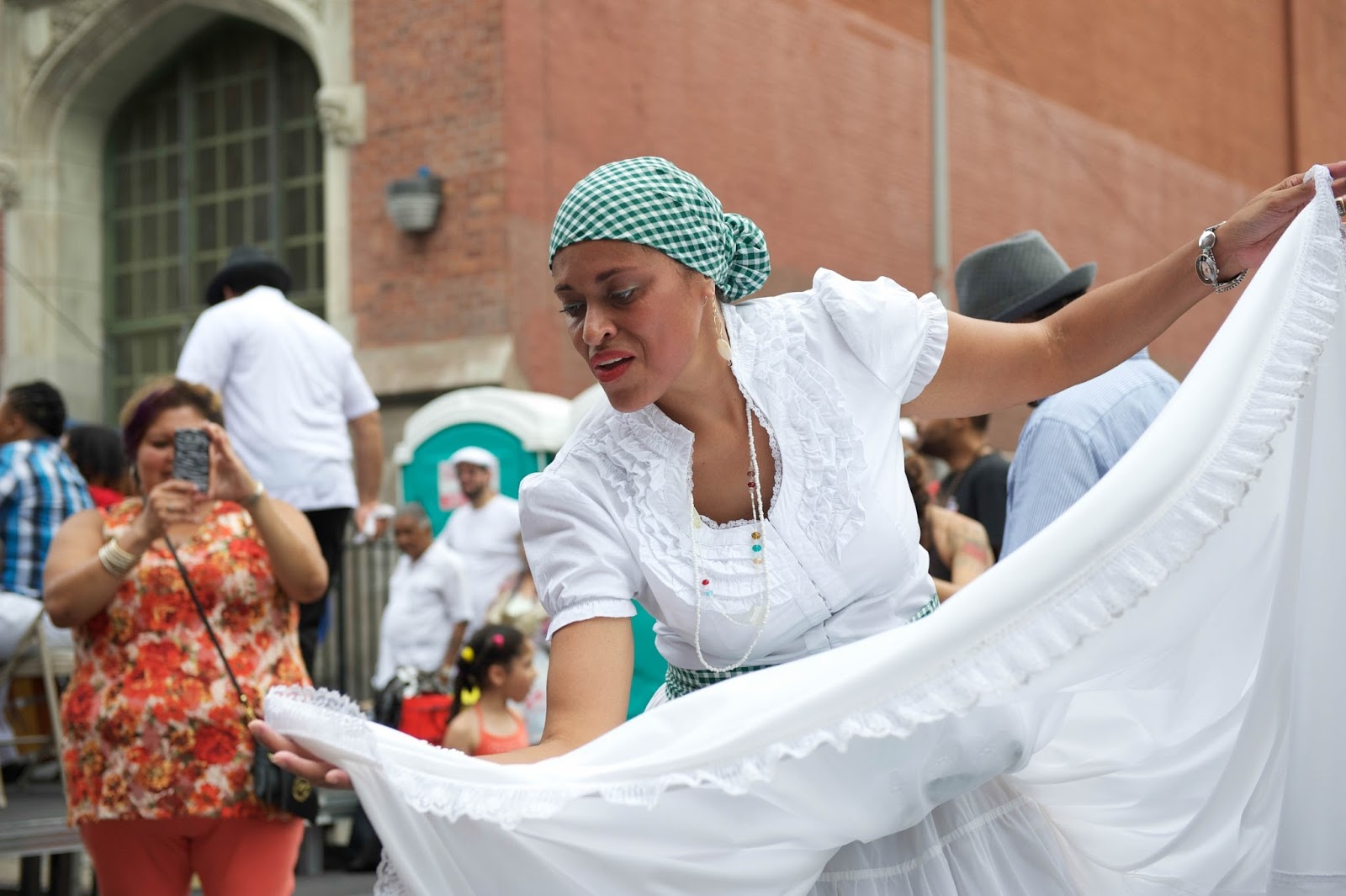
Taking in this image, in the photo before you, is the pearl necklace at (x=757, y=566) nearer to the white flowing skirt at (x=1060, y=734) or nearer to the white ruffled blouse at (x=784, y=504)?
the white ruffled blouse at (x=784, y=504)

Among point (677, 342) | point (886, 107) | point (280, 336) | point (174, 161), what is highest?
point (886, 107)

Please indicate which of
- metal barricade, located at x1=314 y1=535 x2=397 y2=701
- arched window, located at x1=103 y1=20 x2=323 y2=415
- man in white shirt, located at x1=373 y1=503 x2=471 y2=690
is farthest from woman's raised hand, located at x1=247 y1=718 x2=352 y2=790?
arched window, located at x1=103 y1=20 x2=323 y2=415

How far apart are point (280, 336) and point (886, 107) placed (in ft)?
39.4

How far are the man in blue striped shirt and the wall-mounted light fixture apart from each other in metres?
8.29

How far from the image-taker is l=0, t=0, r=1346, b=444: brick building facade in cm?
1234

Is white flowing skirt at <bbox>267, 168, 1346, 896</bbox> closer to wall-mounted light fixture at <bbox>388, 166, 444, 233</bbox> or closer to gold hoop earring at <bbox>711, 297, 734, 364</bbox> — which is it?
gold hoop earring at <bbox>711, 297, 734, 364</bbox>

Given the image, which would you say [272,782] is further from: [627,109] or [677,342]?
[627,109]

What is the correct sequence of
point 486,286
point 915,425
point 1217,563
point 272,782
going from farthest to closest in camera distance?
point 486,286, point 915,425, point 272,782, point 1217,563

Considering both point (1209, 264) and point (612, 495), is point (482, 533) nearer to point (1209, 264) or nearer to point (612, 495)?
point (612, 495)

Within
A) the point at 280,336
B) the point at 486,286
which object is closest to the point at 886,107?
the point at 486,286

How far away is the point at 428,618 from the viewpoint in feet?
30.3

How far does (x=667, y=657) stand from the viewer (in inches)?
106

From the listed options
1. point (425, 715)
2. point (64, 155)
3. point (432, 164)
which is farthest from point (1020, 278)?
point (64, 155)

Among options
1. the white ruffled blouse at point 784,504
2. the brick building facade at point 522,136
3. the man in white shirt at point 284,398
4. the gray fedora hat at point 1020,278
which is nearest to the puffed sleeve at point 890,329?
the white ruffled blouse at point 784,504
